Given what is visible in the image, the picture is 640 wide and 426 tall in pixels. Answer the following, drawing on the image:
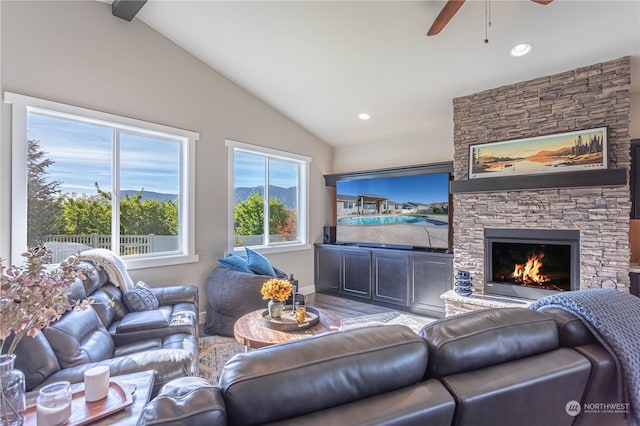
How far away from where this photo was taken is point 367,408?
792 mm

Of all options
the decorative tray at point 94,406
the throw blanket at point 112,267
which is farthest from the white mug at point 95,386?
the throw blanket at point 112,267

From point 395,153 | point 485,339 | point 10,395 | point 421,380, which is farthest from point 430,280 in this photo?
point 10,395

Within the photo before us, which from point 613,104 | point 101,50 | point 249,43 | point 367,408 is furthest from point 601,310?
point 101,50

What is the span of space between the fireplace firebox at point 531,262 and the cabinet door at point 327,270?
7.59 feet

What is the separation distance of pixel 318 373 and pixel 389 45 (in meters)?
3.35

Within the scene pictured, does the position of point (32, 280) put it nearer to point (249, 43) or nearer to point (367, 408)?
point (367, 408)

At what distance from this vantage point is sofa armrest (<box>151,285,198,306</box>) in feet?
10.2

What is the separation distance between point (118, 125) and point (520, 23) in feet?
13.5

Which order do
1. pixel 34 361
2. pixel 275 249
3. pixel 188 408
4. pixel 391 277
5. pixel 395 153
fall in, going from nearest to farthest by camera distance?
pixel 188 408 → pixel 34 361 → pixel 391 277 → pixel 275 249 → pixel 395 153

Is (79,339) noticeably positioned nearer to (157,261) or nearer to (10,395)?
(10,395)

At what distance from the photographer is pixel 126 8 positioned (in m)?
3.16

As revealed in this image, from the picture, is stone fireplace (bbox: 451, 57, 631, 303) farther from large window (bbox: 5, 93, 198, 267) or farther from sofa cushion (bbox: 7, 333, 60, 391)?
sofa cushion (bbox: 7, 333, 60, 391)

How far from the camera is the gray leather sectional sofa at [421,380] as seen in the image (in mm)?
745

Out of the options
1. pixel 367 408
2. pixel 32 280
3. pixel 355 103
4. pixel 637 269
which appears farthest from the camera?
pixel 355 103
